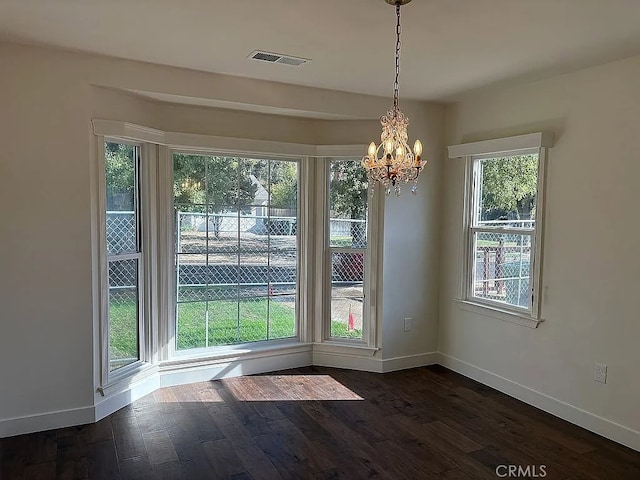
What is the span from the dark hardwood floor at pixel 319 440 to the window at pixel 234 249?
57 centimetres

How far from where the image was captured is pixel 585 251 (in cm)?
341

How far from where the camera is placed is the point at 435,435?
10.8 ft

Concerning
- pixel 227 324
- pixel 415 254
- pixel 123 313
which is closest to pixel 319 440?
pixel 227 324

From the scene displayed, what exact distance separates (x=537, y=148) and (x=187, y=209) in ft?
9.42

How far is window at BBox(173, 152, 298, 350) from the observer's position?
13.6ft

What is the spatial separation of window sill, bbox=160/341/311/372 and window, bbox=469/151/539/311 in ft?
5.85

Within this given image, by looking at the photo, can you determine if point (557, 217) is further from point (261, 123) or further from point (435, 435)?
point (261, 123)

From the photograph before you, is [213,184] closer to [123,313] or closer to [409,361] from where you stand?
[123,313]

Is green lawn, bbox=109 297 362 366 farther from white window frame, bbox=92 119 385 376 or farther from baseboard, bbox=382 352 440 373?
baseboard, bbox=382 352 440 373

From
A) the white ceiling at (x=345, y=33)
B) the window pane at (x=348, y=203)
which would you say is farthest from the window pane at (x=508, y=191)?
the window pane at (x=348, y=203)

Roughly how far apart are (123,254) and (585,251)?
3.40 metres

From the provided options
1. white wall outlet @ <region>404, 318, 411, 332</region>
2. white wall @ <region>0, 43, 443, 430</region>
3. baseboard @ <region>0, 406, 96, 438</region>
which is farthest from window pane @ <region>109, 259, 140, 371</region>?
white wall outlet @ <region>404, 318, 411, 332</region>

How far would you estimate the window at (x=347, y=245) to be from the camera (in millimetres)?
4527

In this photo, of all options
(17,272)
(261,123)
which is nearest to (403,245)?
(261,123)
